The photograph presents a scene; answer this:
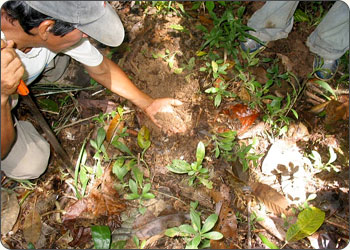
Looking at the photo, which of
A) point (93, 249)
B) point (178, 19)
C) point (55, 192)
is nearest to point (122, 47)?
point (178, 19)

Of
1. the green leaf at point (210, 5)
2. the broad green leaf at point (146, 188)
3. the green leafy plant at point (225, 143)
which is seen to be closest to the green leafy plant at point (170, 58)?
the green leaf at point (210, 5)

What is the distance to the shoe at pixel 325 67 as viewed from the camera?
2281mm

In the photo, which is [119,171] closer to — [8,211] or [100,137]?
[100,137]

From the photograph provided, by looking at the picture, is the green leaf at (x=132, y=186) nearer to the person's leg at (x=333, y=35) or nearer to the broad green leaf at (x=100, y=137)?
the broad green leaf at (x=100, y=137)

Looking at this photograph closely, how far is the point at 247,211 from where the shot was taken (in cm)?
184

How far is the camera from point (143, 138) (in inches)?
79.0

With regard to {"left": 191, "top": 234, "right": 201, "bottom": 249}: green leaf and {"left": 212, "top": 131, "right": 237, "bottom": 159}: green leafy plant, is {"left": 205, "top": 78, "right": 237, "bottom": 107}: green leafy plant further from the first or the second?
{"left": 191, "top": 234, "right": 201, "bottom": 249}: green leaf

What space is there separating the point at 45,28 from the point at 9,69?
260 mm

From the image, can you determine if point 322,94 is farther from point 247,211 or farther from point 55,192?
point 55,192

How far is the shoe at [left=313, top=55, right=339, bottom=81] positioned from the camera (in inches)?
89.8

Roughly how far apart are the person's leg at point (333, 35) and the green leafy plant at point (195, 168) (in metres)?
1.32

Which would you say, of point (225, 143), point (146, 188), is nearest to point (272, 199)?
point (225, 143)

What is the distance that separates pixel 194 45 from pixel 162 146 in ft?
3.07

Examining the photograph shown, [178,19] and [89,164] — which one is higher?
[178,19]
